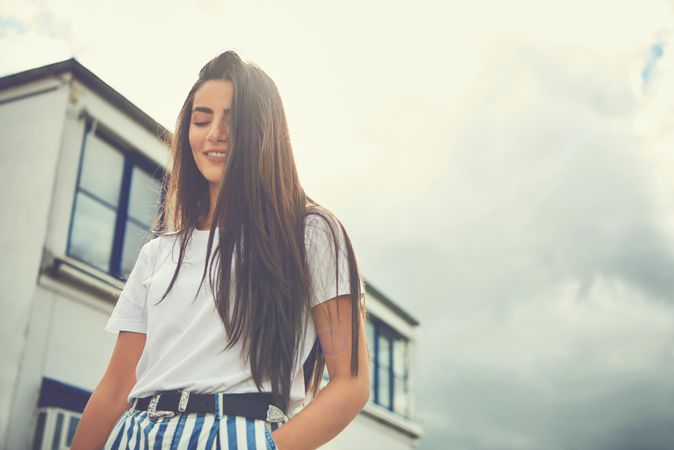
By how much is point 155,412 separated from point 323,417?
40cm

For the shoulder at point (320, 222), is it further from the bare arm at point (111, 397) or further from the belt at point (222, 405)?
the bare arm at point (111, 397)

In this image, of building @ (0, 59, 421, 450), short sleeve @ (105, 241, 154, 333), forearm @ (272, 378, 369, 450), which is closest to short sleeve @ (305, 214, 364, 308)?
forearm @ (272, 378, 369, 450)

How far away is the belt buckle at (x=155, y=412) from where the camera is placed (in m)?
1.61

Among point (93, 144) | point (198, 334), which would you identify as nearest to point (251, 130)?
point (198, 334)

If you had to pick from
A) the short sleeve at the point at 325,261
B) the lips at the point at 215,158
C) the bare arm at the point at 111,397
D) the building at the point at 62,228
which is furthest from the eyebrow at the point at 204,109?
the building at the point at 62,228

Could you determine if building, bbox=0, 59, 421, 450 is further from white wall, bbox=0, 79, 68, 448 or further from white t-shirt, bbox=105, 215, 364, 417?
white t-shirt, bbox=105, 215, 364, 417

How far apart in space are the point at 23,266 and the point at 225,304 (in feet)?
26.2

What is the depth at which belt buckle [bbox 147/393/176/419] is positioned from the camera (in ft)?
5.29

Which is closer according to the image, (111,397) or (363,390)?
(363,390)

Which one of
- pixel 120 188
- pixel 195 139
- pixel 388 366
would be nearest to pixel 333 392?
pixel 195 139

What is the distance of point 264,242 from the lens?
5.70 ft

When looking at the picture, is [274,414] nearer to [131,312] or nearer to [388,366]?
[131,312]

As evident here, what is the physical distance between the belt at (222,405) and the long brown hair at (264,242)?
3cm

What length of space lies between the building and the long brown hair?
6.34 m
